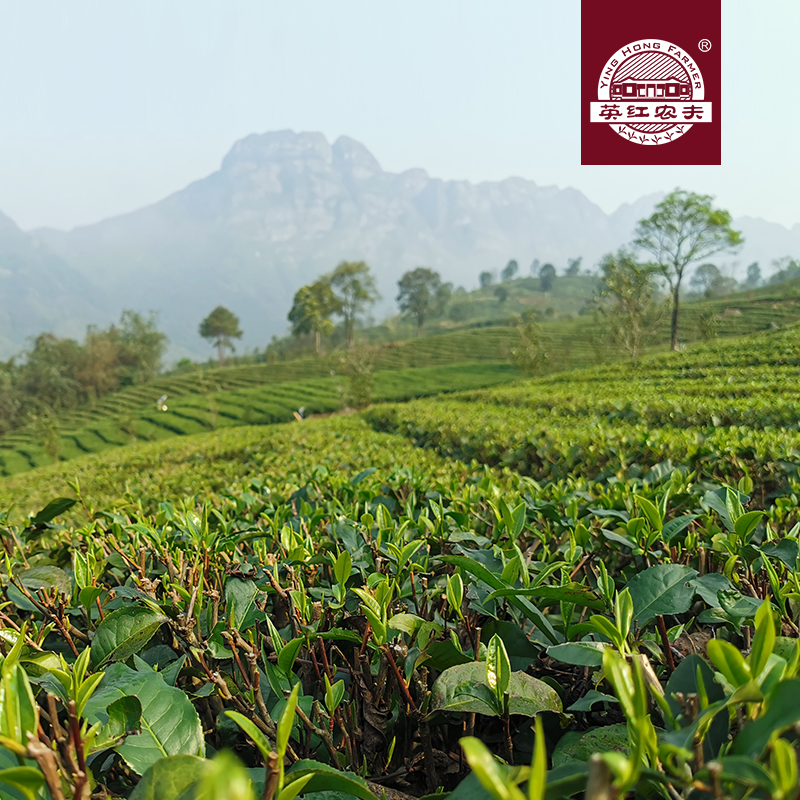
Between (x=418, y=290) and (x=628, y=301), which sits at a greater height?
(x=418, y=290)

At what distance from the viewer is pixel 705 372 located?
695 cm

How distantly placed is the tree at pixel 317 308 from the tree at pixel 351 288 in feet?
3.25

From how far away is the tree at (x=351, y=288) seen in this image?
181ft

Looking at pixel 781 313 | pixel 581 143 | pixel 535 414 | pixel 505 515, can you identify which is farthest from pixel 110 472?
pixel 781 313

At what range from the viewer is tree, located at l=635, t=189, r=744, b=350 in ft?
81.5

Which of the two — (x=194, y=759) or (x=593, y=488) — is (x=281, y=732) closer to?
(x=194, y=759)

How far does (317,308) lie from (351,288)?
19.7 feet

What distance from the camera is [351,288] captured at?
55.7 metres

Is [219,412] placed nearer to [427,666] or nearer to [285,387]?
[285,387]

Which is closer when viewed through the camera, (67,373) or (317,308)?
(67,373)

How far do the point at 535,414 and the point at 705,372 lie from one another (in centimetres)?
237

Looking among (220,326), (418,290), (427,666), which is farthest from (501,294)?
(427,666)

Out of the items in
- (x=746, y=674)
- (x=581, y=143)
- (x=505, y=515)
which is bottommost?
(x=505, y=515)

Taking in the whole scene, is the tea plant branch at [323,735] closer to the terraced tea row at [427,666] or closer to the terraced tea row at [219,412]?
the terraced tea row at [427,666]
